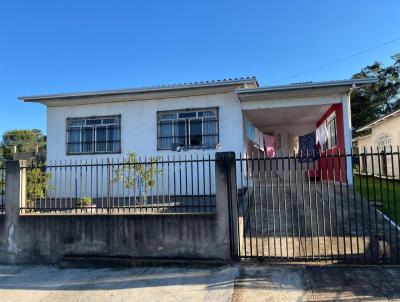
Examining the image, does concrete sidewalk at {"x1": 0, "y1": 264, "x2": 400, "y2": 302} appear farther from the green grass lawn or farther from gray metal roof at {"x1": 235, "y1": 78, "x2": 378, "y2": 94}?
gray metal roof at {"x1": 235, "y1": 78, "x2": 378, "y2": 94}

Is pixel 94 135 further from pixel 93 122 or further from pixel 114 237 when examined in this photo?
pixel 114 237

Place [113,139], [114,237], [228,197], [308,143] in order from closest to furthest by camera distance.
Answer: [228,197] < [114,237] < [113,139] < [308,143]

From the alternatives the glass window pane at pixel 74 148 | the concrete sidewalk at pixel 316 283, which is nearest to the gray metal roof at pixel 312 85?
the concrete sidewalk at pixel 316 283

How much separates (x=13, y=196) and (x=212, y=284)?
458 centimetres

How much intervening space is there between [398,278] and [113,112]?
9842mm

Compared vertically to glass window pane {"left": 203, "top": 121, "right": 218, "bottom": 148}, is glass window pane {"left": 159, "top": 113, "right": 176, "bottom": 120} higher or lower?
higher

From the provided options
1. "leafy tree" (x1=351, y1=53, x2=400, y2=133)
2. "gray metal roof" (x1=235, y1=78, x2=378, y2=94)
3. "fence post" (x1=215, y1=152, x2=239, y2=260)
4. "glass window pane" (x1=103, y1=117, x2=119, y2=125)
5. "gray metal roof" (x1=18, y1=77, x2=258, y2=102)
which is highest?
"leafy tree" (x1=351, y1=53, x2=400, y2=133)

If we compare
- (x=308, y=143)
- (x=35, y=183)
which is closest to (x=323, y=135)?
(x=308, y=143)

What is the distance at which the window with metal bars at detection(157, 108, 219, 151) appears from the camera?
11477 mm

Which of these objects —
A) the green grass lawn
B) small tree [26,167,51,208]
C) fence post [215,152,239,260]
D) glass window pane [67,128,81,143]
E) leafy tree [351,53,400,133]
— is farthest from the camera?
leafy tree [351,53,400,133]

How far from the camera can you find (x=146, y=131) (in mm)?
11828

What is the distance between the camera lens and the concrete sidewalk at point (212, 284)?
4834 mm

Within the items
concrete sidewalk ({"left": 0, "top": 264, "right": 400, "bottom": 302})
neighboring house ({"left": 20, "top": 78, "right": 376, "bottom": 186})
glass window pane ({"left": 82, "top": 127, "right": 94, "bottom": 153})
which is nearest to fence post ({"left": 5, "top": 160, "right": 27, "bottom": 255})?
concrete sidewalk ({"left": 0, "top": 264, "right": 400, "bottom": 302})

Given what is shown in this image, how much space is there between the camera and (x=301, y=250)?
6418 mm
